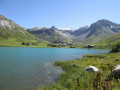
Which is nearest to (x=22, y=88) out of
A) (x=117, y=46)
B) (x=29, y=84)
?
(x=29, y=84)

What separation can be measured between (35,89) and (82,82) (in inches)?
337

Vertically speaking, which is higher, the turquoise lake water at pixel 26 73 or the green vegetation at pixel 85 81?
the green vegetation at pixel 85 81

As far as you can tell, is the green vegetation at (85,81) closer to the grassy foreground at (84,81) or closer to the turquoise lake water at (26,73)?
the grassy foreground at (84,81)

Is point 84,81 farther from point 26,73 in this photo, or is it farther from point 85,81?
point 26,73

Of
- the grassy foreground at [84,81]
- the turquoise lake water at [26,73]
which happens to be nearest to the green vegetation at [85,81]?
the grassy foreground at [84,81]

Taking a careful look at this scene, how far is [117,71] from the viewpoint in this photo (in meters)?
12.9

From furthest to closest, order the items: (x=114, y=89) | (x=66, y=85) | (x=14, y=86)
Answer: (x=14, y=86) → (x=66, y=85) → (x=114, y=89)

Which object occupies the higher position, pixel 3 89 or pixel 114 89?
pixel 114 89

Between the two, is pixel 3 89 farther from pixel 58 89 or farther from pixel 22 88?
pixel 58 89

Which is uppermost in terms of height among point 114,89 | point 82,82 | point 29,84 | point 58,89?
point 114,89

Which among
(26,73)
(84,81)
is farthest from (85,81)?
(26,73)

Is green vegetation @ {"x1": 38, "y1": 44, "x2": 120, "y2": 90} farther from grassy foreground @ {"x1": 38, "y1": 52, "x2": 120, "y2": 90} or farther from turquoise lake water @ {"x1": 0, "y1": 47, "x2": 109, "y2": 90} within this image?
turquoise lake water @ {"x1": 0, "y1": 47, "x2": 109, "y2": 90}

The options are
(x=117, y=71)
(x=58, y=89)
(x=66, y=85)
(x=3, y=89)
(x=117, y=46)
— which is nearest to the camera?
(x=117, y=71)

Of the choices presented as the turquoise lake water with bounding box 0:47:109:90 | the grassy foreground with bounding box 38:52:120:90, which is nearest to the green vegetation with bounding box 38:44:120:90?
the grassy foreground with bounding box 38:52:120:90
